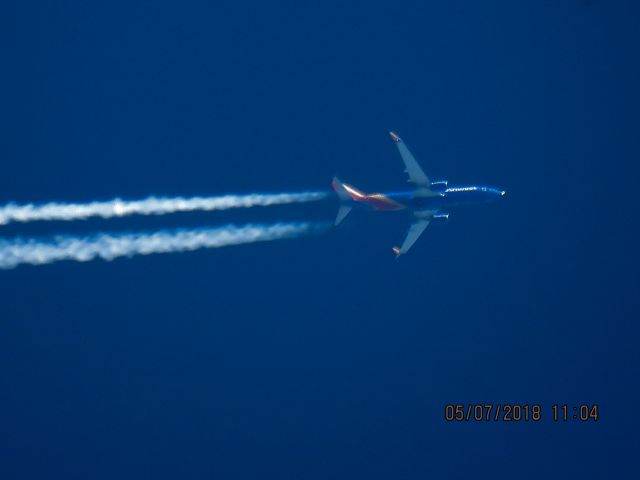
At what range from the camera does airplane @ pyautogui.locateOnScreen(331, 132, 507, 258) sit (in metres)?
34.6

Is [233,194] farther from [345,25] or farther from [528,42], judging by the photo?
[528,42]

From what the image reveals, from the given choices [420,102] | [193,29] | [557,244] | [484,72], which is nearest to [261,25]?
[193,29]

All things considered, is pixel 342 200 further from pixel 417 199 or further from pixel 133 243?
pixel 133 243

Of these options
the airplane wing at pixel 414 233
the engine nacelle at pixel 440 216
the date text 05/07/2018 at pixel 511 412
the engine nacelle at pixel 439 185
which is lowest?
the date text 05/07/2018 at pixel 511 412

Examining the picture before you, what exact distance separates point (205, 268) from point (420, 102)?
46.8 feet

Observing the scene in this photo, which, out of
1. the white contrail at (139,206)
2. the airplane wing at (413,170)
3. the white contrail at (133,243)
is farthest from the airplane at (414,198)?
the white contrail at (133,243)

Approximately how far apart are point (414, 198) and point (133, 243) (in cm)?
1350

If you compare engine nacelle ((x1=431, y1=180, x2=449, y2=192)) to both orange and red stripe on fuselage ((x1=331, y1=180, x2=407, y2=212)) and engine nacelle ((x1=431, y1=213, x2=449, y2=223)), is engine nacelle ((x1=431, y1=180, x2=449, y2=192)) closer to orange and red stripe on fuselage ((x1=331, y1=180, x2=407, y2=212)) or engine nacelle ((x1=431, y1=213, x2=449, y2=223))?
engine nacelle ((x1=431, y1=213, x2=449, y2=223))

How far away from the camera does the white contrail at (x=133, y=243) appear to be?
3239cm

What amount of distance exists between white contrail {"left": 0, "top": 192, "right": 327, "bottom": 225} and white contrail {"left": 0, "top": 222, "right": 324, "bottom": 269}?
1059 millimetres

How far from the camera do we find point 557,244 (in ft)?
130

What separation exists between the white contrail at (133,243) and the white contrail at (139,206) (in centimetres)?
106

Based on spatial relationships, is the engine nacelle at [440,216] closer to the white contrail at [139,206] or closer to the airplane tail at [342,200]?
the airplane tail at [342,200]

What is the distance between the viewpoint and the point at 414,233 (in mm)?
35406
